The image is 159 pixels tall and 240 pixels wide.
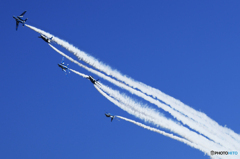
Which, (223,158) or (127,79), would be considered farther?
(127,79)

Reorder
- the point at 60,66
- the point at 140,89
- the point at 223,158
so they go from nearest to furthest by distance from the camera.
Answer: the point at 223,158
the point at 140,89
the point at 60,66

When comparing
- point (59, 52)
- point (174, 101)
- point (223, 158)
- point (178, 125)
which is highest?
point (59, 52)

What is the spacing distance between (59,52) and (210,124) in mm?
37509

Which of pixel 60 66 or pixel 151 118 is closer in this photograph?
pixel 151 118

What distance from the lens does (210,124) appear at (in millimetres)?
76250

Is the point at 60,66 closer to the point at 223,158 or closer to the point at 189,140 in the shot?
the point at 189,140

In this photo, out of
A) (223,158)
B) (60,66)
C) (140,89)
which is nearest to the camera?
(223,158)

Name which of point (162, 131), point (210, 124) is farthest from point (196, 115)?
point (162, 131)

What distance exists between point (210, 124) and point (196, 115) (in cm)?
354

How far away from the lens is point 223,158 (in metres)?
73.2

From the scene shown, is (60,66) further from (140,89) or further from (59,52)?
(140,89)

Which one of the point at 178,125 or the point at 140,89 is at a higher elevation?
the point at 140,89

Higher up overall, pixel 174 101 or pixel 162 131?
pixel 174 101

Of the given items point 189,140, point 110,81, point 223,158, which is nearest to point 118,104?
point 110,81
